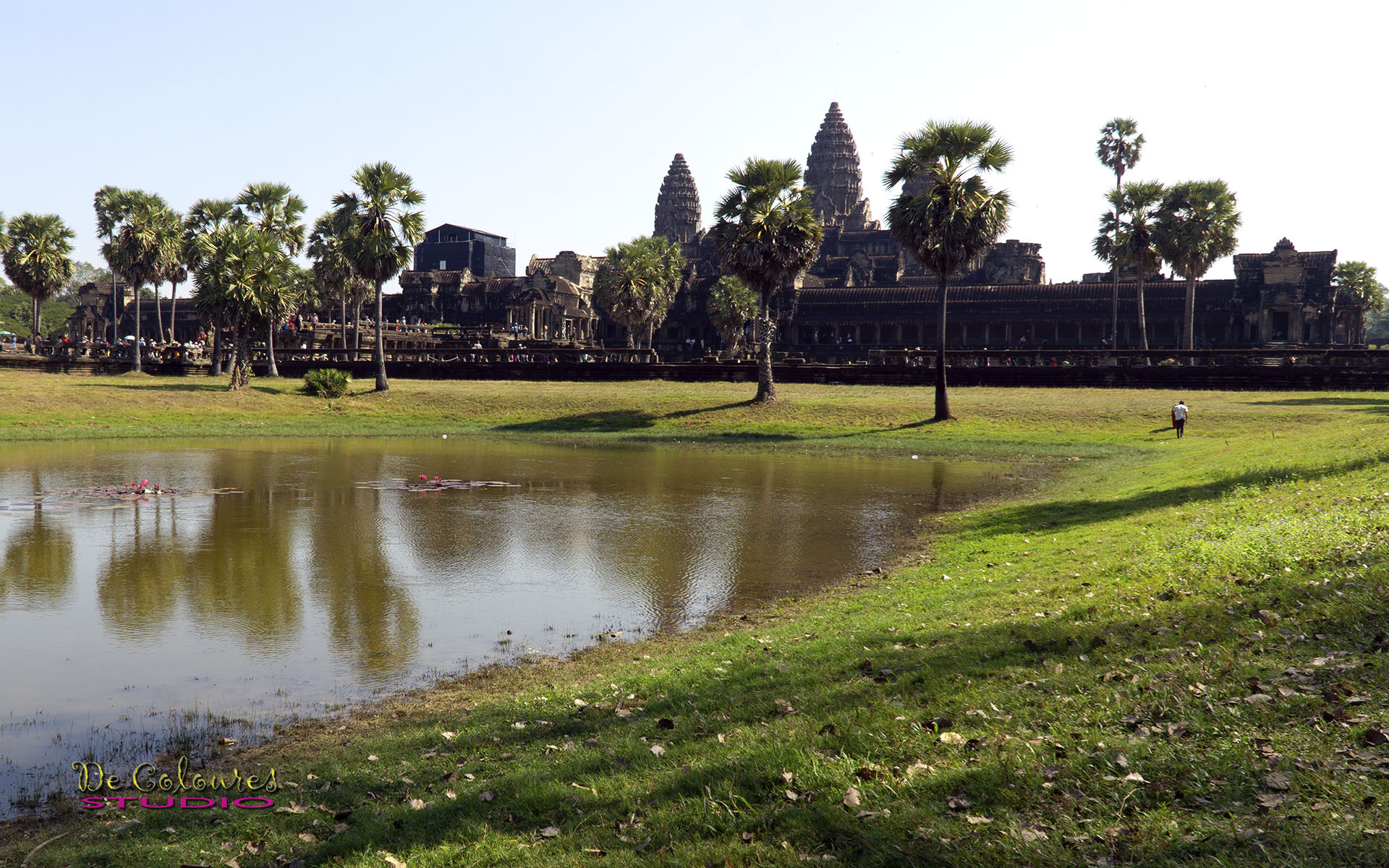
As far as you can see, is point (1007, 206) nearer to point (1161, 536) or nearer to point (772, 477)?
point (772, 477)

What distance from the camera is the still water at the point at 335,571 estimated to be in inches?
358

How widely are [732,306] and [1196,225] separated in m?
33.1

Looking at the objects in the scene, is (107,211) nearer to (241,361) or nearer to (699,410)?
(241,361)

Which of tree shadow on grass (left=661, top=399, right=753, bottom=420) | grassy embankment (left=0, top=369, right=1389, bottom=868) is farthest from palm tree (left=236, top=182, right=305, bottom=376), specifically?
grassy embankment (left=0, top=369, right=1389, bottom=868)

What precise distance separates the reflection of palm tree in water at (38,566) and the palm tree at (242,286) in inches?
1299

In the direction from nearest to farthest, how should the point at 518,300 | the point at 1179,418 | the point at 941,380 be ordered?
the point at 1179,418 < the point at 941,380 < the point at 518,300

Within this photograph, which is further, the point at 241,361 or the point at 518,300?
the point at 518,300

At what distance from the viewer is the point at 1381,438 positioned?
21.1 meters

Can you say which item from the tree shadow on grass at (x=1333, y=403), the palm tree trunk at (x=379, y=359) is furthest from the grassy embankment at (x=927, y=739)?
the palm tree trunk at (x=379, y=359)

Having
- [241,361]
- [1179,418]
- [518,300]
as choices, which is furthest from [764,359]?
[518,300]

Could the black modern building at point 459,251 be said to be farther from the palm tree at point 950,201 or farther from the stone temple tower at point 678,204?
the palm tree at point 950,201

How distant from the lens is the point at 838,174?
5059 inches

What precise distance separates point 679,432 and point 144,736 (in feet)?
110

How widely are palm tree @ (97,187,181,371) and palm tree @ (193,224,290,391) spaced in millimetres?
14231
